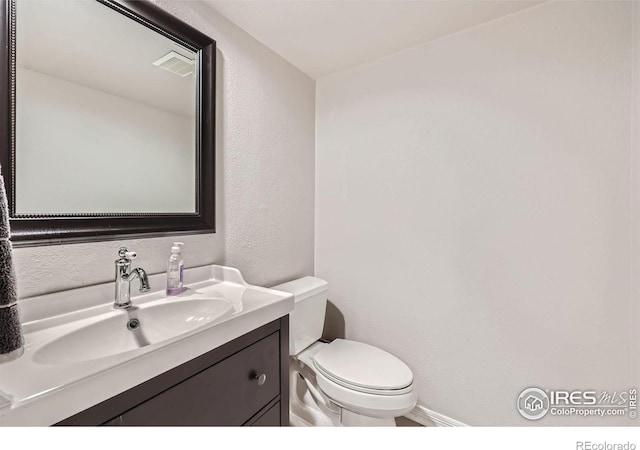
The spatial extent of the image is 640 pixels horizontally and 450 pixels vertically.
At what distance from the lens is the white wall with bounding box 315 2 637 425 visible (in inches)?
44.7

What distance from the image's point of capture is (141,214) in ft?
3.44

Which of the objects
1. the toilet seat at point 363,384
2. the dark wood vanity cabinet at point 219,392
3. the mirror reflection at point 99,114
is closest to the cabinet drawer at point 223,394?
the dark wood vanity cabinet at point 219,392

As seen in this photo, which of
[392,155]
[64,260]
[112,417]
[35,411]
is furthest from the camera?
[392,155]

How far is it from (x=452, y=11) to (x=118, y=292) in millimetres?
1730

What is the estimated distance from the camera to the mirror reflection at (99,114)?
82cm

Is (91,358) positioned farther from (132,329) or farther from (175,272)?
(175,272)

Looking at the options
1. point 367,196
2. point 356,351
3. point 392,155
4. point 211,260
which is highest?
point 392,155

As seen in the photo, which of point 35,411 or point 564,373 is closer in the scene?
point 35,411

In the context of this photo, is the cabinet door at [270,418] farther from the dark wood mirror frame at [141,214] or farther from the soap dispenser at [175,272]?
the dark wood mirror frame at [141,214]

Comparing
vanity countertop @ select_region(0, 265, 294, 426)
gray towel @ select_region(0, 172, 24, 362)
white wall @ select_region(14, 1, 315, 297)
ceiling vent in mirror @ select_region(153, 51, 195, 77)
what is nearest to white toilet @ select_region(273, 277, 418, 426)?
white wall @ select_region(14, 1, 315, 297)

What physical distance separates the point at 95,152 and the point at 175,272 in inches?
18.7

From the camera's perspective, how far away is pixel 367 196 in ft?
5.61

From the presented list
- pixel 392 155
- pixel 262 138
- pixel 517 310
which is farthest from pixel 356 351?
pixel 262 138
